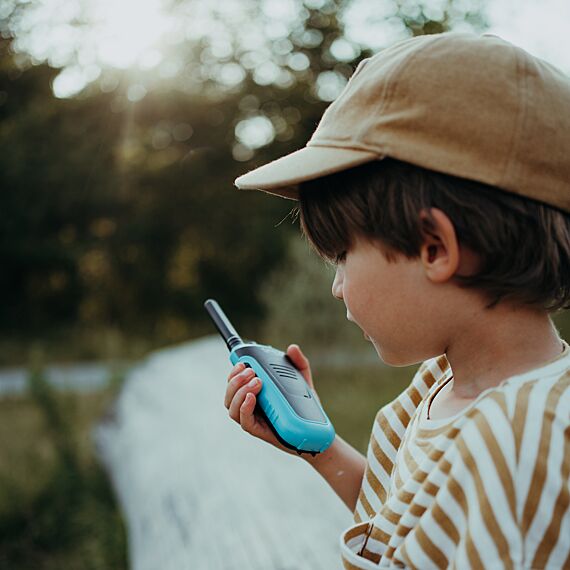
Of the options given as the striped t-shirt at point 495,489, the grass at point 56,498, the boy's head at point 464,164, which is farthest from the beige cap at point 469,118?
the grass at point 56,498

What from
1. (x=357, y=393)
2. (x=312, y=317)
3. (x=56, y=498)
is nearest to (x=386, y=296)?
(x=56, y=498)

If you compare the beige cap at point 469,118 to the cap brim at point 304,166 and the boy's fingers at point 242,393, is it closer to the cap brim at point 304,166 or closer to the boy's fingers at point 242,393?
the cap brim at point 304,166

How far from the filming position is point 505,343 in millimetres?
1089

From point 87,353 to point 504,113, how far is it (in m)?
10.3

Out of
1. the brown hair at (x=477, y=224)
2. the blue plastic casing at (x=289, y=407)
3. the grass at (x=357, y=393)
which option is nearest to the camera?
the brown hair at (x=477, y=224)

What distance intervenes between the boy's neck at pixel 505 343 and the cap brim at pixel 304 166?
0.91ft

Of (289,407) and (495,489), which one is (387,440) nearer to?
(289,407)

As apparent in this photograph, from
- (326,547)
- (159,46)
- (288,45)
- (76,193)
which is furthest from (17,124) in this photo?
(326,547)

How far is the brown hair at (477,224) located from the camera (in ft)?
3.36

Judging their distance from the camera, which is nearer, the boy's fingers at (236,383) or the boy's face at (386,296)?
the boy's face at (386,296)

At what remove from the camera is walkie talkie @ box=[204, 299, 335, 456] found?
129cm

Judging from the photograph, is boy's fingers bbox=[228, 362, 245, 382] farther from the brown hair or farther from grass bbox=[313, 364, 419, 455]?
grass bbox=[313, 364, 419, 455]

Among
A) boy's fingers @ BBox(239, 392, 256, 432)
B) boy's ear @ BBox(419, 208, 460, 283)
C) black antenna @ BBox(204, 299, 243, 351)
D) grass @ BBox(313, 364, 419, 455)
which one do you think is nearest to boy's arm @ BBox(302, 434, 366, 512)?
boy's fingers @ BBox(239, 392, 256, 432)

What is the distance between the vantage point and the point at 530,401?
965 mm
